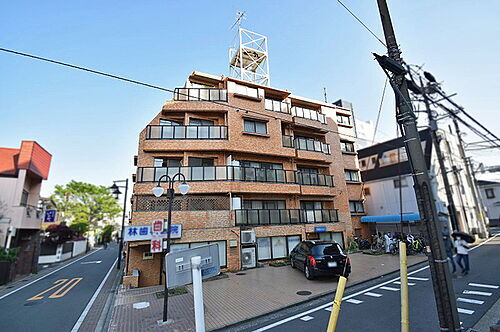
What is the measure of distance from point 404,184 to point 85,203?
43.1 m

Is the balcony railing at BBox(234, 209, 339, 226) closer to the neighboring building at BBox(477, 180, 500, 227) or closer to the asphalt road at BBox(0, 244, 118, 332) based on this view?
the asphalt road at BBox(0, 244, 118, 332)

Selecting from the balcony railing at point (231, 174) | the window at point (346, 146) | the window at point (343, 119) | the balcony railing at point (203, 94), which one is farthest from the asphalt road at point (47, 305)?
the window at point (343, 119)

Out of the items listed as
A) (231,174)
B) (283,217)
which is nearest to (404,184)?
(283,217)

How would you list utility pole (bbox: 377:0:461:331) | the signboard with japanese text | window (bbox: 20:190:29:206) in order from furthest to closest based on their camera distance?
window (bbox: 20:190:29:206)
the signboard with japanese text
utility pole (bbox: 377:0:461:331)

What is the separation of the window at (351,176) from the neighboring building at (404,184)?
339cm

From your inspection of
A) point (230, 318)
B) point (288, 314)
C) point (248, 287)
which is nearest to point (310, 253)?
point (248, 287)

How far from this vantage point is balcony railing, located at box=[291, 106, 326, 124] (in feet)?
63.4

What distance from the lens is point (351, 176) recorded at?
22516 millimetres

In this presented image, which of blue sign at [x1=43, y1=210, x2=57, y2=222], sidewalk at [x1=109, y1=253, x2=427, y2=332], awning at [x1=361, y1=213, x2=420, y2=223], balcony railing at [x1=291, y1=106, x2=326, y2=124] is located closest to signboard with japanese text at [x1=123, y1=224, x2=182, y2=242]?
sidewalk at [x1=109, y1=253, x2=427, y2=332]

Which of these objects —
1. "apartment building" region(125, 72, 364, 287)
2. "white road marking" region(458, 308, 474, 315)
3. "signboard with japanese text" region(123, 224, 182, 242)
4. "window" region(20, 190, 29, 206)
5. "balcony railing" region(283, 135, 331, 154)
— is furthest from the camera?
"window" region(20, 190, 29, 206)

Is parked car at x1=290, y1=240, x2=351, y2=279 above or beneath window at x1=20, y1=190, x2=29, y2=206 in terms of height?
beneath

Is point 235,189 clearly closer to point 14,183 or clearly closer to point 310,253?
point 310,253

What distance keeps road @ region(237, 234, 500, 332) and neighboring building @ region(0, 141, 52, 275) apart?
2052cm

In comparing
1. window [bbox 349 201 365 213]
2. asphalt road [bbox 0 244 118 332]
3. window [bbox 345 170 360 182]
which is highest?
window [bbox 345 170 360 182]
